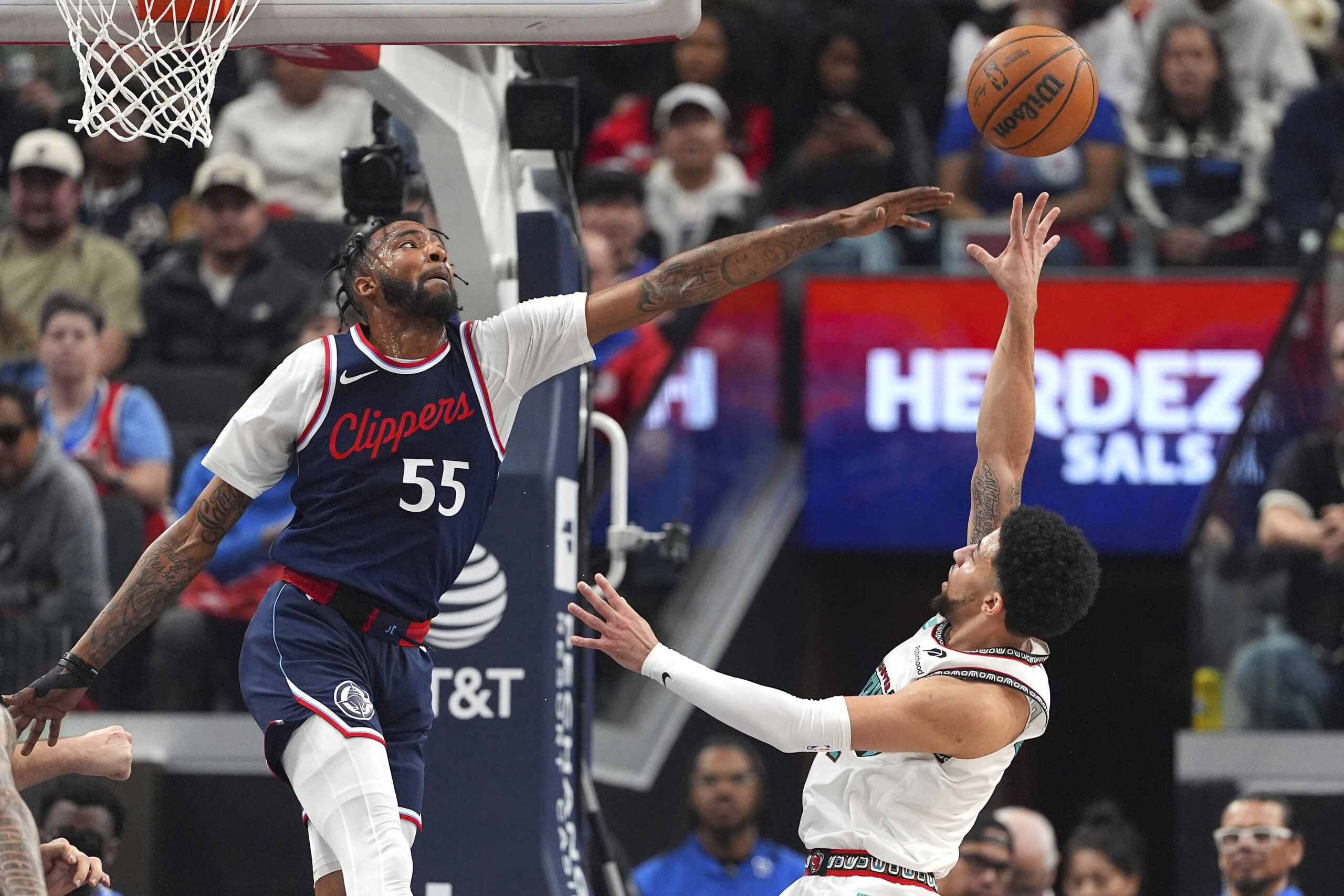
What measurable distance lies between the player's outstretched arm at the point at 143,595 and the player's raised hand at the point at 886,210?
1813mm

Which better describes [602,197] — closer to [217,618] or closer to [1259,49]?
[217,618]

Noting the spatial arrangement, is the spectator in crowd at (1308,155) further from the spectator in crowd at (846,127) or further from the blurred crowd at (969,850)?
the blurred crowd at (969,850)

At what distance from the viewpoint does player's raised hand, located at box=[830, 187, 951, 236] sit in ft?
17.3

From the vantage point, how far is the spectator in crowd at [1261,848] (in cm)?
771

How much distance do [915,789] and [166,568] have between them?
2.12 metres

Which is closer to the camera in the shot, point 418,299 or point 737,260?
point 418,299

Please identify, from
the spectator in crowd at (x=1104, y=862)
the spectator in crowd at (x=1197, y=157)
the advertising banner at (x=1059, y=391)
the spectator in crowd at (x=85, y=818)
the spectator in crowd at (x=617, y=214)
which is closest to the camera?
the spectator in crowd at (x=85, y=818)

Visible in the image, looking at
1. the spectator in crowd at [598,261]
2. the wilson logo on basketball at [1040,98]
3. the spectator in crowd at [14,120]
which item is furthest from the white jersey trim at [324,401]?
the spectator in crowd at [14,120]

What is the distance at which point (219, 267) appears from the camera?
10148 millimetres

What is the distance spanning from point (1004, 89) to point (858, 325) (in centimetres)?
516

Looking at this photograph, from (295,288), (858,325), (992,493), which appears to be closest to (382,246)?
(992,493)

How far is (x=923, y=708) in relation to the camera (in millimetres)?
4820

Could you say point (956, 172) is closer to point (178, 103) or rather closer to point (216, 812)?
point (178, 103)

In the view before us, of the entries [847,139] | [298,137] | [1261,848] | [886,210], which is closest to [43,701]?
[886,210]
